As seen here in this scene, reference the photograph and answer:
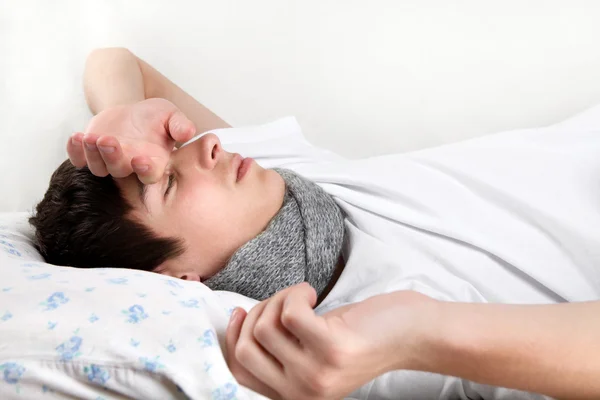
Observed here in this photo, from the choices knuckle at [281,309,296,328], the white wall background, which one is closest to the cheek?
knuckle at [281,309,296,328]

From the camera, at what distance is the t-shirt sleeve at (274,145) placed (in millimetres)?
1438

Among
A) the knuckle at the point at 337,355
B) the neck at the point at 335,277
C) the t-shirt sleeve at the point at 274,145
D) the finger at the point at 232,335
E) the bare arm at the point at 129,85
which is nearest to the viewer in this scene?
the knuckle at the point at 337,355

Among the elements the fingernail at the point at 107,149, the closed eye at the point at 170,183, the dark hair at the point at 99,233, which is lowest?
the dark hair at the point at 99,233

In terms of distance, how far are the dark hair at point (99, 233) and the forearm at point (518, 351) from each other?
0.54m

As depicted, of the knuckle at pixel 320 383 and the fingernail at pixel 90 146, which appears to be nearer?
the knuckle at pixel 320 383

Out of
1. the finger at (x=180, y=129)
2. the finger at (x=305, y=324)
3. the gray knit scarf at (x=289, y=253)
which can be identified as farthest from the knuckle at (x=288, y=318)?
the finger at (x=180, y=129)

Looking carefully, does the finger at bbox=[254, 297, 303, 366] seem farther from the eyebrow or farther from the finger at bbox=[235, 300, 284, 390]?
the eyebrow

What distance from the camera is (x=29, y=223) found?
47.3 inches

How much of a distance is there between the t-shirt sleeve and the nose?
28 cm

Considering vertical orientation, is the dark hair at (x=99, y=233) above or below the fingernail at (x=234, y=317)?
below

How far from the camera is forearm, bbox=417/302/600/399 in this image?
677 millimetres

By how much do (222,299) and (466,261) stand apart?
46 cm

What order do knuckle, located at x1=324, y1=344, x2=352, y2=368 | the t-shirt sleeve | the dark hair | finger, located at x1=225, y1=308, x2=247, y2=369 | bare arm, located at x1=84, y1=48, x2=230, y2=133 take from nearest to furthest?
knuckle, located at x1=324, y1=344, x2=352, y2=368, finger, located at x1=225, y1=308, x2=247, y2=369, the dark hair, the t-shirt sleeve, bare arm, located at x1=84, y1=48, x2=230, y2=133

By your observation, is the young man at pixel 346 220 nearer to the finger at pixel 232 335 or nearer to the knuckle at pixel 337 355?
the finger at pixel 232 335
